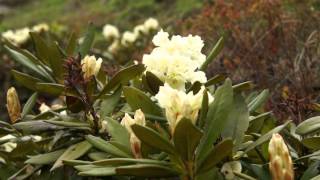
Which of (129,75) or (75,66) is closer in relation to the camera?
(75,66)

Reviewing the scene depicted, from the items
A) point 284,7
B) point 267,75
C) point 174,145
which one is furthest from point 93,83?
point 284,7

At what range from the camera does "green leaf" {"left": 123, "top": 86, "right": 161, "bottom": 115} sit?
87.7 inches

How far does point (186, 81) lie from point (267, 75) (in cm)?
237

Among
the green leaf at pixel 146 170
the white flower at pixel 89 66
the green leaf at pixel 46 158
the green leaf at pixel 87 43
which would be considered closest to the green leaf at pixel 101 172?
the green leaf at pixel 146 170

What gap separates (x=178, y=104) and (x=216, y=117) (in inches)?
6.4

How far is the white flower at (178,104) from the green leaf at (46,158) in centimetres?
69

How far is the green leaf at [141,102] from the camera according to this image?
2.23 m

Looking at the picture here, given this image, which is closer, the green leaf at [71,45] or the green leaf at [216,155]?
the green leaf at [216,155]

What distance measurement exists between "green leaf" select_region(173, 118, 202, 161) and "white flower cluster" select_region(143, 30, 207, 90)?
0.40 metres

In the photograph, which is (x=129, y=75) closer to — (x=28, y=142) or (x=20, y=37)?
(x=28, y=142)

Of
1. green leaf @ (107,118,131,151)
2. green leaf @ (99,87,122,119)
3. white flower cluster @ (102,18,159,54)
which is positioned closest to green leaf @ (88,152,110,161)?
green leaf @ (107,118,131,151)

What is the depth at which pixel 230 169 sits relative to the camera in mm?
2055

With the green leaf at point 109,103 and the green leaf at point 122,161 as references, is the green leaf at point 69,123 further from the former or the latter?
the green leaf at point 122,161

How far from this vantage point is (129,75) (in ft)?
8.21
